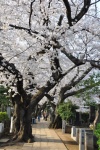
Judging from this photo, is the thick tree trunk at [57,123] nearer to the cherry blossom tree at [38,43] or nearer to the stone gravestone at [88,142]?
the cherry blossom tree at [38,43]

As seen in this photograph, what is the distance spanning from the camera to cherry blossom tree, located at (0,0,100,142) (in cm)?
1177

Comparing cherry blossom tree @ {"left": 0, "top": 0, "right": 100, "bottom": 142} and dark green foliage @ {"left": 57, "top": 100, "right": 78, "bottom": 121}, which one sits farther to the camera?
dark green foliage @ {"left": 57, "top": 100, "right": 78, "bottom": 121}

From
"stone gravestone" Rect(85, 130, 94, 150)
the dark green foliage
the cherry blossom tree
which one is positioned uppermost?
the cherry blossom tree

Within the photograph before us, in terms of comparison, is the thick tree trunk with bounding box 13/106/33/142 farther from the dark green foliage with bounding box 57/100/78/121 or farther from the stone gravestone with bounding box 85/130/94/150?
the dark green foliage with bounding box 57/100/78/121

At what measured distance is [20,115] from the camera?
1733 cm

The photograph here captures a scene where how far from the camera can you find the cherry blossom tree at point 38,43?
38.6ft

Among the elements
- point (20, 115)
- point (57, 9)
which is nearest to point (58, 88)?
point (20, 115)

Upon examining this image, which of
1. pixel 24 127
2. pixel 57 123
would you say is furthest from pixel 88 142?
pixel 57 123

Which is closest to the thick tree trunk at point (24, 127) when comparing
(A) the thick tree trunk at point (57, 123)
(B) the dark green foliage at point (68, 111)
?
(B) the dark green foliage at point (68, 111)

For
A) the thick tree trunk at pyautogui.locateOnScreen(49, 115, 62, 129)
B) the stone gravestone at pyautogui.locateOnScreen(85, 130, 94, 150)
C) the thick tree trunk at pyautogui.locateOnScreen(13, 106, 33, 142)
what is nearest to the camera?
the stone gravestone at pyautogui.locateOnScreen(85, 130, 94, 150)

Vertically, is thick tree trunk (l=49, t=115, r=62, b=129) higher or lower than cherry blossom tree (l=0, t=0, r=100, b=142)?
lower

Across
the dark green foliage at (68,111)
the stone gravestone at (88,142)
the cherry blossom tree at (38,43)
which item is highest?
the cherry blossom tree at (38,43)

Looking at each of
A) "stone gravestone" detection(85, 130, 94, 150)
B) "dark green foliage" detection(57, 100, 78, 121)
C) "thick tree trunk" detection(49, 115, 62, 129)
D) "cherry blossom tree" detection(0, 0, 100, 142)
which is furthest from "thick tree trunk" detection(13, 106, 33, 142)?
"thick tree trunk" detection(49, 115, 62, 129)

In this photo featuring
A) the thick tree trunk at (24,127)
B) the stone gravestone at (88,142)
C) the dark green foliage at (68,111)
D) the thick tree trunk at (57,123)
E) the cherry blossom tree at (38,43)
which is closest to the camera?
the cherry blossom tree at (38,43)
